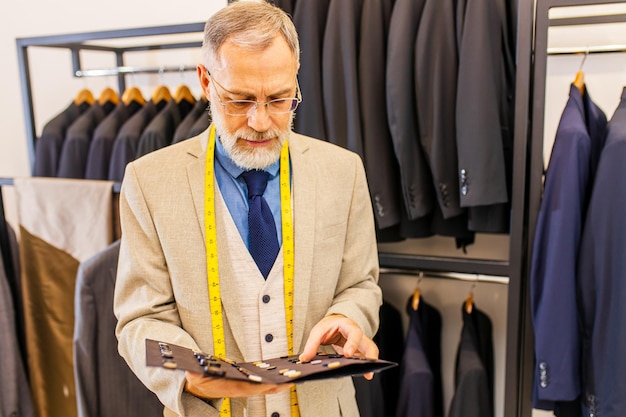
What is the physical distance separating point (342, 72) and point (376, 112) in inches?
6.9

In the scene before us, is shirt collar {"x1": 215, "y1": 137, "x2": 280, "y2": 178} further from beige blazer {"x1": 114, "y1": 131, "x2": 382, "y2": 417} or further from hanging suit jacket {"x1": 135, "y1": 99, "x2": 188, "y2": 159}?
hanging suit jacket {"x1": 135, "y1": 99, "x2": 188, "y2": 159}

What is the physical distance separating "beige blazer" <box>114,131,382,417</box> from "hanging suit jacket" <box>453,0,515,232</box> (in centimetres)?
58

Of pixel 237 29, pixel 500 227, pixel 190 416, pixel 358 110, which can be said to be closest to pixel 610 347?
pixel 500 227

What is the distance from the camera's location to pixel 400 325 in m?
2.22

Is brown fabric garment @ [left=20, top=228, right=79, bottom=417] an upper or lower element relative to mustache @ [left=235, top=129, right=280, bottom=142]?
lower

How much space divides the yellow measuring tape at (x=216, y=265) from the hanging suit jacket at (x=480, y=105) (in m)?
0.69

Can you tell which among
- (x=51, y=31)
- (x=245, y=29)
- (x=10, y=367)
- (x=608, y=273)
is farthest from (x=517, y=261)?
(x=51, y=31)

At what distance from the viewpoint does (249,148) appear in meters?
1.13

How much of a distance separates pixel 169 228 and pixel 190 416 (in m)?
0.38

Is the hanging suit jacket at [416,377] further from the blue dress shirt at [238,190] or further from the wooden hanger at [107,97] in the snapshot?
the wooden hanger at [107,97]

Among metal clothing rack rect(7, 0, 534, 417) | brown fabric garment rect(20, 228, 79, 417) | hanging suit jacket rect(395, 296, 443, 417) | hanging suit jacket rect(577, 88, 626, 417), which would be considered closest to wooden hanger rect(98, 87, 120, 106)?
metal clothing rack rect(7, 0, 534, 417)

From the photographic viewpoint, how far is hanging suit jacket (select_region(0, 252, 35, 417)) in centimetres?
196

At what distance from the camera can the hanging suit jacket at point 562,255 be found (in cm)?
153

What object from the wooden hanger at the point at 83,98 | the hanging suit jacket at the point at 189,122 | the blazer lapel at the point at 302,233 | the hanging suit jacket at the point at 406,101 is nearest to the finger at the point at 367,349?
the blazer lapel at the point at 302,233
